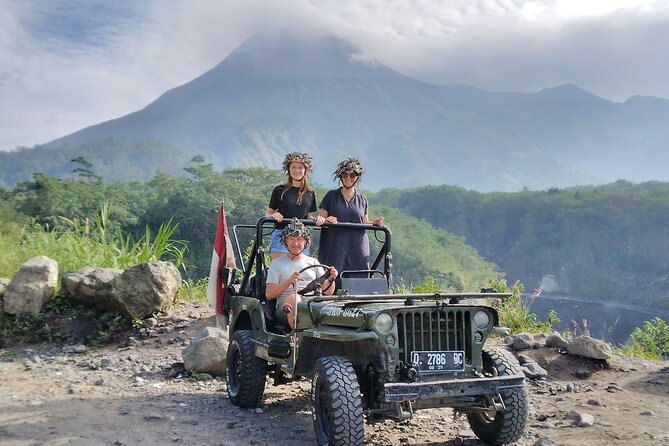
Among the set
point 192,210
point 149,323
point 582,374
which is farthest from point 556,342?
point 192,210

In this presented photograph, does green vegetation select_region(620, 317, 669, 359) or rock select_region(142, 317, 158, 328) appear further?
green vegetation select_region(620, 317, 669, 359)

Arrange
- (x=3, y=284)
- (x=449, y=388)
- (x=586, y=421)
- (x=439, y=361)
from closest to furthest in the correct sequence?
(x=449, y=388)
(x=439, y=361)
(x=586, y=421)
(x=3, y=284)

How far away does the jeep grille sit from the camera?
15.7 feet

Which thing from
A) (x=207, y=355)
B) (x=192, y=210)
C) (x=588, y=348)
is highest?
(x=192, y=210)

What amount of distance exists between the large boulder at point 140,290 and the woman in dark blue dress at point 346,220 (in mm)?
3960

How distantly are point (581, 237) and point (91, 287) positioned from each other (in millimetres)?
83696

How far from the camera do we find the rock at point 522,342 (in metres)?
8.76

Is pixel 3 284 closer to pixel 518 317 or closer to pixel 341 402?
pixel 518 317

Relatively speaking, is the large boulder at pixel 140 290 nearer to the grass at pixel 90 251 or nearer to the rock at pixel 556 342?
the grass at pixel 90 251

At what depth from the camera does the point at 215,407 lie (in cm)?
664

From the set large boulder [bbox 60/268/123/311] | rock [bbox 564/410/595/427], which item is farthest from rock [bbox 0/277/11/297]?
rock [bbox 564/410/595/427]

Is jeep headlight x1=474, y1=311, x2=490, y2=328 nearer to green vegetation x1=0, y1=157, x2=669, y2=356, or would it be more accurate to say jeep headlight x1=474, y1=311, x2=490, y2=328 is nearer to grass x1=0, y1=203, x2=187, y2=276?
grass x1=0, y1=203, x2=187, y2=276

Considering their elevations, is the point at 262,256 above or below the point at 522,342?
above

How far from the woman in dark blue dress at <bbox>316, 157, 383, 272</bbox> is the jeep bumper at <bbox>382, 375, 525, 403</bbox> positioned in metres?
2.55
